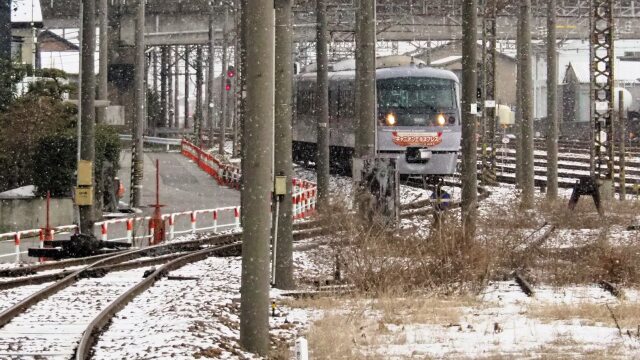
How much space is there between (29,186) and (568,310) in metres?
23.2

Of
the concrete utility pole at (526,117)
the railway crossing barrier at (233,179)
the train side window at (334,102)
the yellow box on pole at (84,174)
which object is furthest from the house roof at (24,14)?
the yellow box on pole at (84,174)

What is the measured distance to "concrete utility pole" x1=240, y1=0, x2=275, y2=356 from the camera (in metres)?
11.9

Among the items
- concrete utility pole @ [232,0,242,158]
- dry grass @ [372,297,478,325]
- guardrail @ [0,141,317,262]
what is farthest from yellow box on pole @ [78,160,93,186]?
concrete utility pole @ [232,0,242,158]

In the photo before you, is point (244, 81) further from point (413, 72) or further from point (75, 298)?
point (413, 72)

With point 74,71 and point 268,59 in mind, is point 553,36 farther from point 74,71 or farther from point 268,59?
point 74,71

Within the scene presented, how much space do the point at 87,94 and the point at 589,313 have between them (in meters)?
13.1

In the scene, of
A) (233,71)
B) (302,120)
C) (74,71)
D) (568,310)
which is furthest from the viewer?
(74,71)

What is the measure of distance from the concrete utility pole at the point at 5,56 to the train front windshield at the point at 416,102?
11.2 meters

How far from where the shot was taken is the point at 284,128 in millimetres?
16578

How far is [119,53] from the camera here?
7094 cm

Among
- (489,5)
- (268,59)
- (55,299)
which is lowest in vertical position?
(55,299)

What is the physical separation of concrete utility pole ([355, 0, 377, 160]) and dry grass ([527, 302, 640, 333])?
8.99 m

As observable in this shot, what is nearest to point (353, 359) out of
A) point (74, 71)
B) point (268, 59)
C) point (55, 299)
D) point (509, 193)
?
point (268, 59)

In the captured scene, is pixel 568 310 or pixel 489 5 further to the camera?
pixel 489 5
